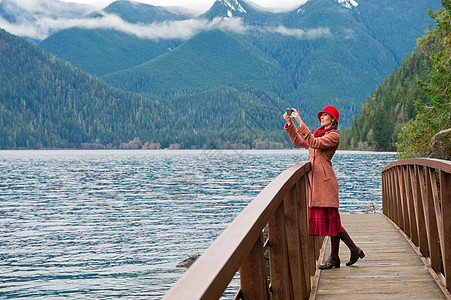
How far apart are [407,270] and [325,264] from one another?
0.97 metres

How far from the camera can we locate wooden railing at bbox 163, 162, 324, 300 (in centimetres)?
171

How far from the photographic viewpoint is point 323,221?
19.1 ft

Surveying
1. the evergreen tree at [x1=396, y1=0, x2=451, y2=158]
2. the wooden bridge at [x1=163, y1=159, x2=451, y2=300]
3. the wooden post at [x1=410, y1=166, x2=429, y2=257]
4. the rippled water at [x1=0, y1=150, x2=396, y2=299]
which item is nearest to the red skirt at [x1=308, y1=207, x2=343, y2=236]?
the wooden bridge at [x1=163, y1=159, x2=451, y2=300]

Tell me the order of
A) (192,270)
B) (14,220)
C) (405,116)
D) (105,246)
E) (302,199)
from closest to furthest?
(192,270) < (302,199) < (105,246) < (14,220) < (405,116)

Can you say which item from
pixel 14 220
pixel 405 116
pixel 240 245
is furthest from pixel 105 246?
pixel 405 116

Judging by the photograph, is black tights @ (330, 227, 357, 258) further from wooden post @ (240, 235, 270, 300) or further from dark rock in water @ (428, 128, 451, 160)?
dark rock in water @ (428, 128, 451, 160)

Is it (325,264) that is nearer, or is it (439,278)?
(439,278)

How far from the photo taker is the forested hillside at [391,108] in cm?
12713

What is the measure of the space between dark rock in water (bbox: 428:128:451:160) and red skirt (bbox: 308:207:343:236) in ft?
53.8

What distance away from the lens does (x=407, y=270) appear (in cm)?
631

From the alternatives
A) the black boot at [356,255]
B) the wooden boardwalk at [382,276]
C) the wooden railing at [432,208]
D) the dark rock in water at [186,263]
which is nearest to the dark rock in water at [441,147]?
the dark rock in water at [186,263]

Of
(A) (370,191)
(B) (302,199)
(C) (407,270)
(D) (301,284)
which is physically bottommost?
(A) (370,191)

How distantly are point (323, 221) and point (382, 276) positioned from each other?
1041mm

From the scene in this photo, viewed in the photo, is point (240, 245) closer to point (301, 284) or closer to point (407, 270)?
point (301, 284)
